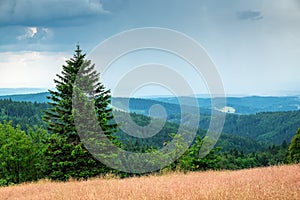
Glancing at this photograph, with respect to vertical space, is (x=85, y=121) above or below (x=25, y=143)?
above

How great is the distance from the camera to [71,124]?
22250 millimetres

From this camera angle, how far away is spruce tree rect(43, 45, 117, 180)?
2158cm

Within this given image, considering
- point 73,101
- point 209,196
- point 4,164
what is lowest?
point 4,164

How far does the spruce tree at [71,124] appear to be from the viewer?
70.8 feet

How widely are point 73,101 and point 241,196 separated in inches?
708

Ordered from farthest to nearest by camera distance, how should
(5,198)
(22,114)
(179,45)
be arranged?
(22,114), (179,45), (5,198)

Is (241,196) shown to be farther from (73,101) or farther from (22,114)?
(22,114)

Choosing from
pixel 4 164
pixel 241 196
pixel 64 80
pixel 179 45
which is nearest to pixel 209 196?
pixel 241 196

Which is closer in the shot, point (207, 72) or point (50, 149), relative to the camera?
point (207, 72)

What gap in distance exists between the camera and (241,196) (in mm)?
5301

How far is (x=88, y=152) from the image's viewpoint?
21578mm

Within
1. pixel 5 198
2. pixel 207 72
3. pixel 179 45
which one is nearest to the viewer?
pixel 5 198

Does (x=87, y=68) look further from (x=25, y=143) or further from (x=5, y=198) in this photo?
(x=25, y=143)

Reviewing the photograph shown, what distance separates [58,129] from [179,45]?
35.3ft
